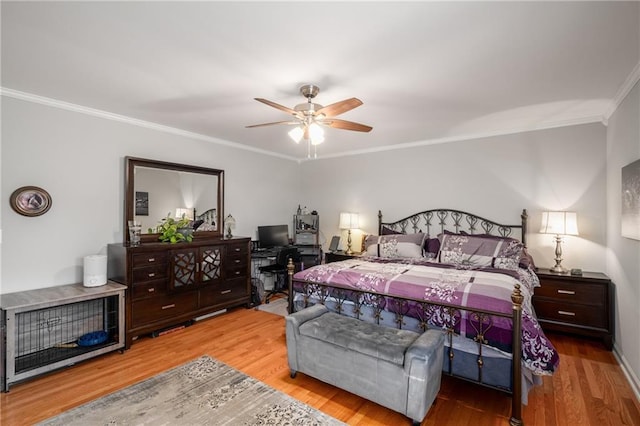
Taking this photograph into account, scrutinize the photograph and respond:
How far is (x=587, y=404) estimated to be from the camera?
2.27 metres

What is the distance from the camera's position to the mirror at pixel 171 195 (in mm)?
3768

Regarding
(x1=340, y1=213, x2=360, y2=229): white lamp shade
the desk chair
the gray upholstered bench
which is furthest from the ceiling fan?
(x1=340, y1=213, x2=360, y2=229): white lamp shade

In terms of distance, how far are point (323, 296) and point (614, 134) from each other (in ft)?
11.8

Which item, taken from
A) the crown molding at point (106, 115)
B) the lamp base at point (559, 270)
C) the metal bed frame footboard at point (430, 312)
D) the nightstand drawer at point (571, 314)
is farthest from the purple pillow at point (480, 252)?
the crown molding at point (106, 115)

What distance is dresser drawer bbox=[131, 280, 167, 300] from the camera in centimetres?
334

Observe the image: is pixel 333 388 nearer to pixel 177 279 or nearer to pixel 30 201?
pixel 177 279

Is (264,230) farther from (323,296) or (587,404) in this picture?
(587,404)

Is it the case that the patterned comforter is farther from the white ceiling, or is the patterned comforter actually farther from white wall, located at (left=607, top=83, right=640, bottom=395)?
the white ceiling

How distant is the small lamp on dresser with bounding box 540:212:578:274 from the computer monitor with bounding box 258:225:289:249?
4053 millimetres

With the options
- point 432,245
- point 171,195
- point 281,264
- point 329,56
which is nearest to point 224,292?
point 281,264

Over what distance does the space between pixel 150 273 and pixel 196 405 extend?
175 cm

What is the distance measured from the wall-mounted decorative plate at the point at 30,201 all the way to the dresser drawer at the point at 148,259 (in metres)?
1.00

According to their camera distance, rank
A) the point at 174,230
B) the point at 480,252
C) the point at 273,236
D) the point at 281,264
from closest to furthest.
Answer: the point at 480,252 → the point at 174,230 → the point at 281,264 → the point at 273,236

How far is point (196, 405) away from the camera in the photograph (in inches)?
89.4
